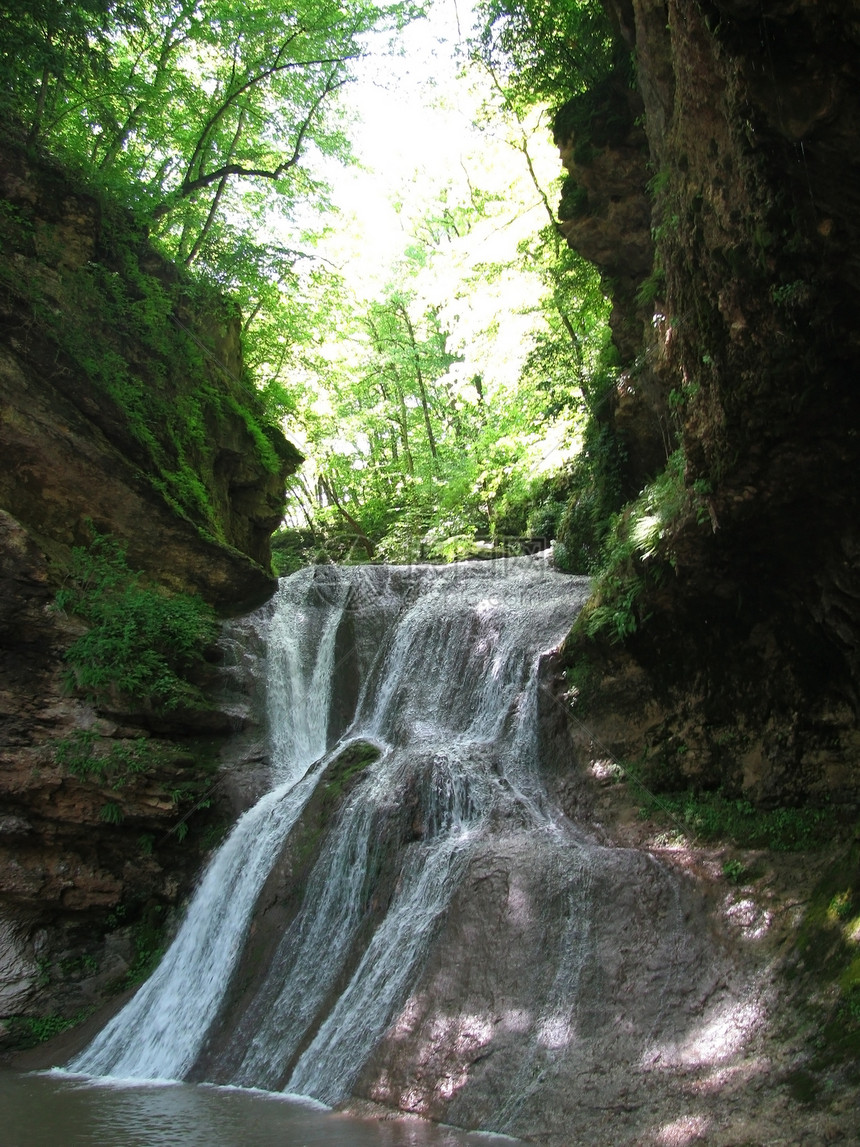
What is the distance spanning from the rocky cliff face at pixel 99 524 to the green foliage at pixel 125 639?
23cm

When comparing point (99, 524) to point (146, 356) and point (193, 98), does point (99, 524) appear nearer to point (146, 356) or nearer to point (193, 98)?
point (146, 356)

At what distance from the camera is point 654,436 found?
41.5ft

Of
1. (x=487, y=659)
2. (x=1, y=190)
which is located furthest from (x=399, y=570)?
(x=1, y=190)

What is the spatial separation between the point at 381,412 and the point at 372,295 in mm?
4236

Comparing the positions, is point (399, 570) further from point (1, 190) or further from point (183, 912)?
point (1, 190)

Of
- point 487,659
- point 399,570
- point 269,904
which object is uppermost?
point 399,570

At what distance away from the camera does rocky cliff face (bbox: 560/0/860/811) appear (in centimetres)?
494

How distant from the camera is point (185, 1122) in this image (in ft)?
19.9

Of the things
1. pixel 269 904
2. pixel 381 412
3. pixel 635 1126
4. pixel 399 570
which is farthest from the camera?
pixel 381 412

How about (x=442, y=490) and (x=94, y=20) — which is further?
(x=442, y=490)

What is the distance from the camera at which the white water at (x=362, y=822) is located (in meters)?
7.36

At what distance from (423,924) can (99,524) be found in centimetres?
862

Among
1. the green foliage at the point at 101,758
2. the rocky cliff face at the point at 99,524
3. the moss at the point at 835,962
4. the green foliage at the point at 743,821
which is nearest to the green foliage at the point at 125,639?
the green foliage at the point at 101,758

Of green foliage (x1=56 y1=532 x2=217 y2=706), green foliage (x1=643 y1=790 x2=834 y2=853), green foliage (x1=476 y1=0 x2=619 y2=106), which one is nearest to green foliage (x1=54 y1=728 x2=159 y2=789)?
green foliage (x1=56 y1=532 x2=217 y2=706)
